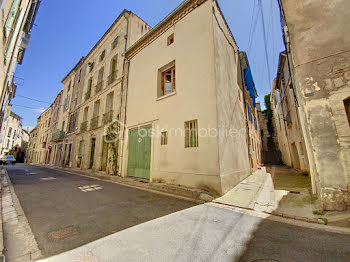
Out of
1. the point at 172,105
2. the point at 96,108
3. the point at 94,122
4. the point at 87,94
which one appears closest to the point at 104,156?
the point at 94,122

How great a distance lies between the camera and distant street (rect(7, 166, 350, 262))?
69.6 inches

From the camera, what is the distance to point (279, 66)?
1023cm

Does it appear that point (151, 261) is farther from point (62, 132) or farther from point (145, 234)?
point (62, 132)

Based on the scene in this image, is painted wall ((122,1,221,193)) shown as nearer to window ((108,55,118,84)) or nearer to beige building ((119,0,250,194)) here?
beige building ((119,0,250,194))

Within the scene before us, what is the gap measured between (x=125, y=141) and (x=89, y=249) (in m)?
6.76

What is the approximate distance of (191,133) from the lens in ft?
18.3

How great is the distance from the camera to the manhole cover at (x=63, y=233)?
82.7 inches

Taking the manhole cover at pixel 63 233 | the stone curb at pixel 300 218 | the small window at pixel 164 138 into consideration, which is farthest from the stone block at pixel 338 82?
the manhole cover at pixel 63 233

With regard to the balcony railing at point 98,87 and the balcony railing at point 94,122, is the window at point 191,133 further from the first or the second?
the balcony railing at point 98,87

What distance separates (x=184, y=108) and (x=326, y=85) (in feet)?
13.5

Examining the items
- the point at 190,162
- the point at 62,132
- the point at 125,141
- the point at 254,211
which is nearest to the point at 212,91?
the point at 190,162

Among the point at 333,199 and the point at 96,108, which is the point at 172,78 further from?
the point at 96,108

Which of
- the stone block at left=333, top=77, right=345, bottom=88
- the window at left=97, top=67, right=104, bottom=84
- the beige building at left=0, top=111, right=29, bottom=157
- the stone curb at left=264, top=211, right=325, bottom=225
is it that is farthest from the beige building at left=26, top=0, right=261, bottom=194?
the beige building at left=0, top=111, right=29, bottom=157

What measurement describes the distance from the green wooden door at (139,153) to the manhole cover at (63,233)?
4451 millimetres
